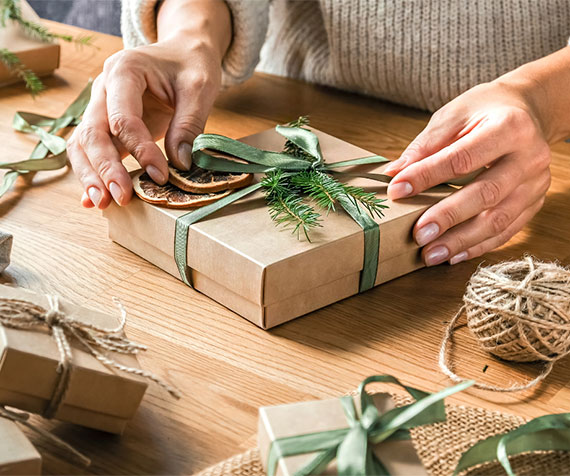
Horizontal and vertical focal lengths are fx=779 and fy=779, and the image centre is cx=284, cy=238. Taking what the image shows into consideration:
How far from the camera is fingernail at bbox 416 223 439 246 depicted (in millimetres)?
777

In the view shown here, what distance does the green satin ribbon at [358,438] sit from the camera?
1.51 ft

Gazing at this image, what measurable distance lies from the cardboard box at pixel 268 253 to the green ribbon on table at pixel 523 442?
0.23 metres

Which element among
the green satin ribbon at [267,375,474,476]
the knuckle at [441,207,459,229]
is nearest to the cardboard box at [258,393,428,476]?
the green satin ribbon at [267,375,474,476]

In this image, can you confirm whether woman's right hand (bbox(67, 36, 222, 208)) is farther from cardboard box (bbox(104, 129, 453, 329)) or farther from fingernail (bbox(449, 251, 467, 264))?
fingernail (bbox(449, 251, 467, 264))

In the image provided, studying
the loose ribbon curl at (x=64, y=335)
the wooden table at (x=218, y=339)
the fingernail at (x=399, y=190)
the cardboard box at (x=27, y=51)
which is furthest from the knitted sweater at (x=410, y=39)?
the loose ribbon curl at (x=64, y=335)

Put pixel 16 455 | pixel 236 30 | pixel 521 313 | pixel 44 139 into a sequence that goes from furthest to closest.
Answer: pixel 236 30 < pixel 44 139 < pixel 521 313 < pixel 16 455

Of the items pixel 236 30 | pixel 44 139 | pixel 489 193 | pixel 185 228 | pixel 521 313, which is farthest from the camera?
pixel 236 30

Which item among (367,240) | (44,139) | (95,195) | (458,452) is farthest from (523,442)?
(44,139)

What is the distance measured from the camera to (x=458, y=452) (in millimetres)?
548

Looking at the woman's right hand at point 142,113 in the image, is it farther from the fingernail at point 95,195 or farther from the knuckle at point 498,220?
the knuckle at point 498,220

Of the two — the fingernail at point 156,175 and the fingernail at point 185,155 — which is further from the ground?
the fingernail at point 185,155

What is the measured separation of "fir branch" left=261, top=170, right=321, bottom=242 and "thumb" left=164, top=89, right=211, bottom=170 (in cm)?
10

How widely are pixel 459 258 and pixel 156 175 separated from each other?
327mm

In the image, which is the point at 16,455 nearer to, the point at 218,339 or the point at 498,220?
the point at 218,339
